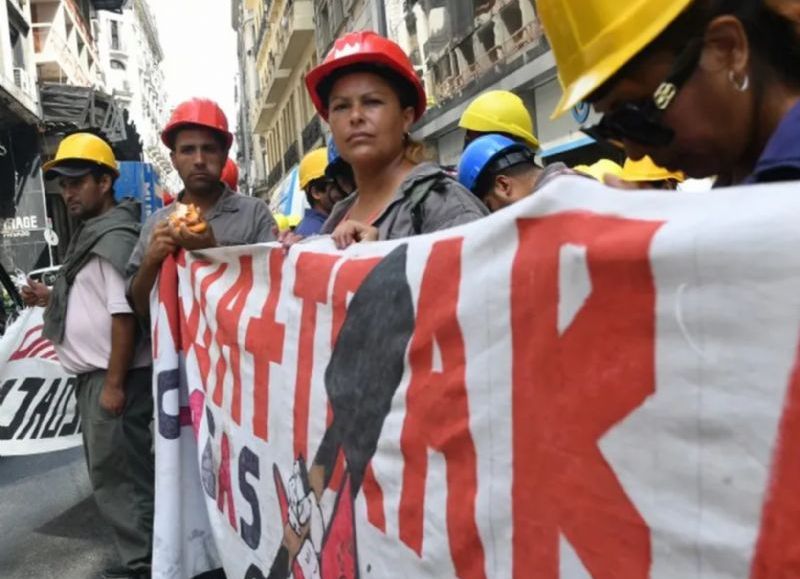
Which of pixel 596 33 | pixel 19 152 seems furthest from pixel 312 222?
pixel 19 152

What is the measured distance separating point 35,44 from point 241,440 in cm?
2560

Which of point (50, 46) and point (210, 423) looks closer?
point (210, 423)

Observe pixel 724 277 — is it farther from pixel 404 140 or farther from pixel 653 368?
pixel 404 140

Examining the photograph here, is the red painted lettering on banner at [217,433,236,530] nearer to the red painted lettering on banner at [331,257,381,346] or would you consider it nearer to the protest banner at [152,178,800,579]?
the protest banner at [152,178,800,579]

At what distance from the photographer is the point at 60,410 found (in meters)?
4.44

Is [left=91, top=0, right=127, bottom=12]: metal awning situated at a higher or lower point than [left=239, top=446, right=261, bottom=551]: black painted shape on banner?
higher

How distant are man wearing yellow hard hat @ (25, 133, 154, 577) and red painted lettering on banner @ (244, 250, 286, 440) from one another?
3.93ft

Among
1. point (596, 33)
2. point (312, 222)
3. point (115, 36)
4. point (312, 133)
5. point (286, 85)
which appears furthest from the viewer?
point (115, 36)

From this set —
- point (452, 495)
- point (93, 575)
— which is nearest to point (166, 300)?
point (93, 575)

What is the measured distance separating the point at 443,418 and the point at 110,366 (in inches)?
94.4

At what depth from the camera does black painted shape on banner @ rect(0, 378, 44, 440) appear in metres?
4.35

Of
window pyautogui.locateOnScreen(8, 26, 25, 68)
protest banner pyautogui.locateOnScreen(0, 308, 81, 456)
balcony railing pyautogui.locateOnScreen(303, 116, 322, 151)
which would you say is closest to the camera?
protest banner pyautogui.locateOnScreen(0, 308, 81, 456)

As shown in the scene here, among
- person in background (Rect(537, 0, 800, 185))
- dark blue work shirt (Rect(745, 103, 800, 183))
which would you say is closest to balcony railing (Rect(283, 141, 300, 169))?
person in background (Rect(537, 0, 800, 185))

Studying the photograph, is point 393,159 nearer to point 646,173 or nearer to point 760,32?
point 646,173
